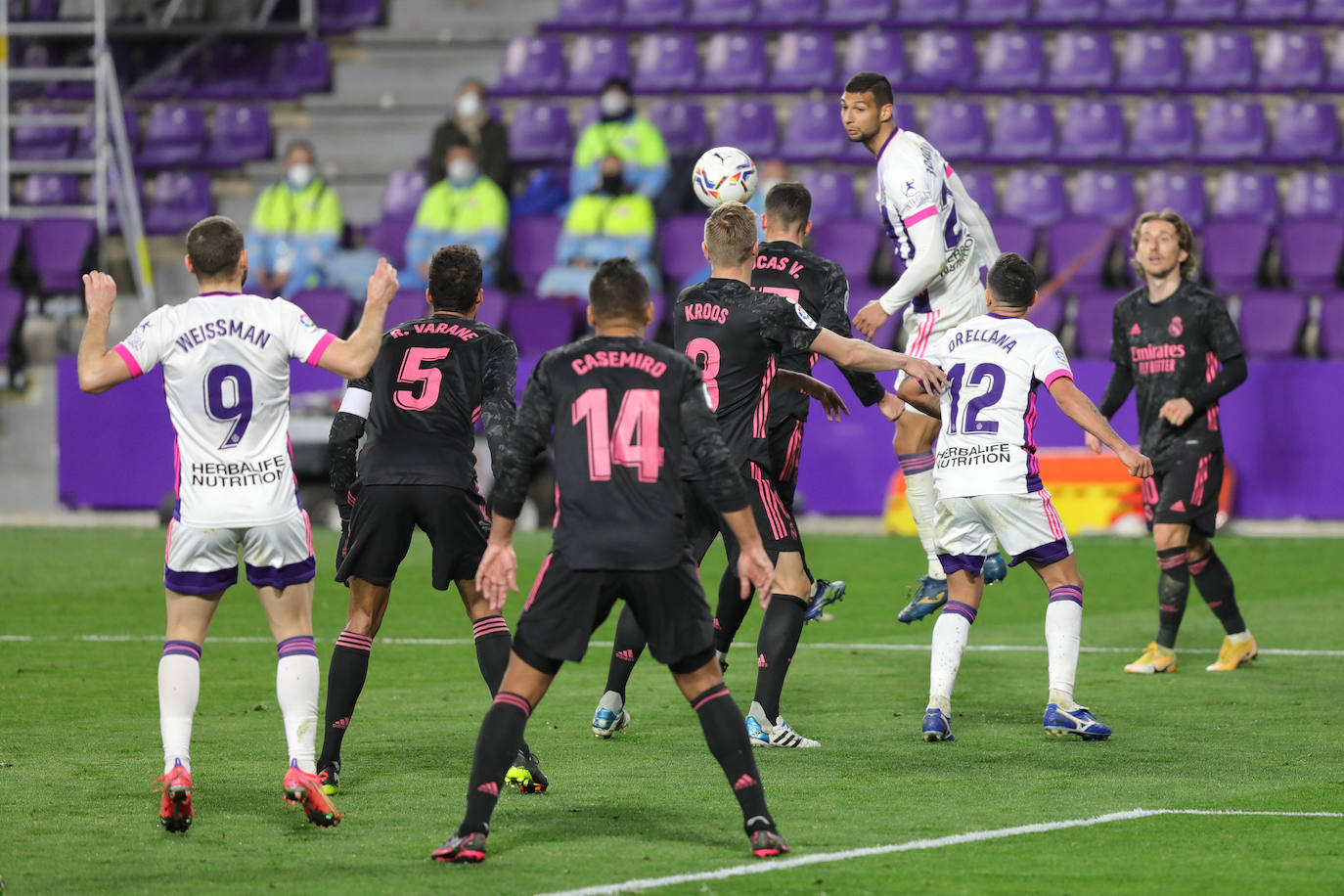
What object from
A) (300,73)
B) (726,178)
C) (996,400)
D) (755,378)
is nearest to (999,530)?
(996,400)

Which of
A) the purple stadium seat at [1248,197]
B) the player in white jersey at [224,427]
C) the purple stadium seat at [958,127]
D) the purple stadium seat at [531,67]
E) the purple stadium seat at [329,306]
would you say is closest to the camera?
the player in white jersey at [224,427]

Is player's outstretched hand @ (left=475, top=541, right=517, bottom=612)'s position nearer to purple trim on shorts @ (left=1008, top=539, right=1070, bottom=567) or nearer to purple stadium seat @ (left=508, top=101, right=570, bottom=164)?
purple trim on shorts @ (left=1008, top=539, right=1070, bottom=567)

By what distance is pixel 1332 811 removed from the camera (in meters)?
6.88

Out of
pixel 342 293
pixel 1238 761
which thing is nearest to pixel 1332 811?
pixel 1238 761

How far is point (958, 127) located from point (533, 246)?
16.6ft

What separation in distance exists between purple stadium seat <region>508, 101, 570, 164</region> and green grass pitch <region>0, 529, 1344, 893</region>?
1145 cm

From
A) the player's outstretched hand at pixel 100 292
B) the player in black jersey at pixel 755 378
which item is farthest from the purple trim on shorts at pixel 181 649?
the player in black jersey at pixel 755 378

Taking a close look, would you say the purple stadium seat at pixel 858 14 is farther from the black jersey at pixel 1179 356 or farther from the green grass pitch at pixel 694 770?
the black jersey at pixel 1179 356

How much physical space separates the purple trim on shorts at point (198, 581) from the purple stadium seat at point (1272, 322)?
15084mm

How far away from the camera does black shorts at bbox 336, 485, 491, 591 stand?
7391 millimetres

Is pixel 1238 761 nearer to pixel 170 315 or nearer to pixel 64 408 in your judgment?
pixel 170 315

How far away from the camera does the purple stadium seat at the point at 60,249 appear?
23328 millimetres

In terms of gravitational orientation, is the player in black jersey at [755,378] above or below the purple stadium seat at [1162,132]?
below

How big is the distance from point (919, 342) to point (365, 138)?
16539 mm
